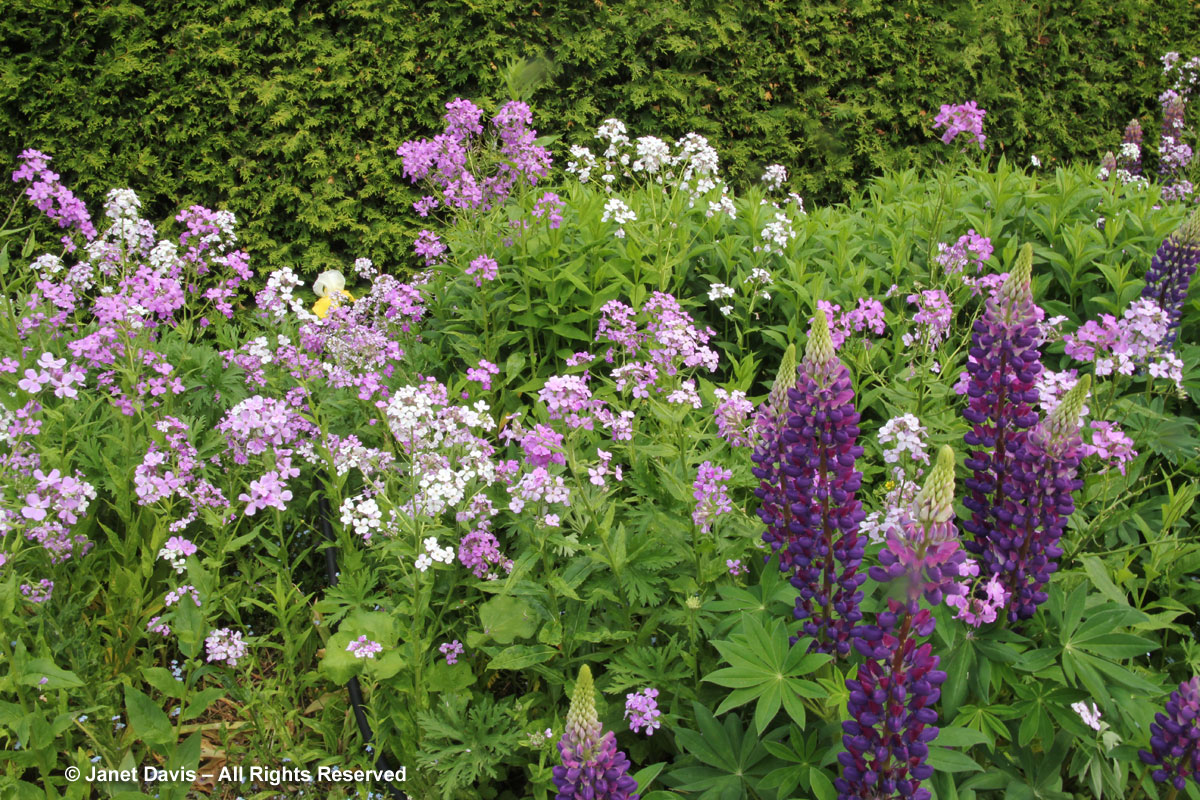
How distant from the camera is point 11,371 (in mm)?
3189

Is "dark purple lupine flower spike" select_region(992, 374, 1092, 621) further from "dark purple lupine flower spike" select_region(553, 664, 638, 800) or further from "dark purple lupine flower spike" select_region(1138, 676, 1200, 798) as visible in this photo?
"dark purple lupine flower spike" select_region(553, 664, 638, 800)

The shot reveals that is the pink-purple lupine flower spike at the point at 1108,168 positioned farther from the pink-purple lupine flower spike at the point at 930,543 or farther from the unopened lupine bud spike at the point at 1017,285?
the pink-purple lupine flower spike at the point at 930,543

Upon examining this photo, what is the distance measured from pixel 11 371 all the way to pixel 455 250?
2015mm

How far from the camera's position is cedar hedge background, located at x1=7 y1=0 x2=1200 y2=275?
18.2 ft

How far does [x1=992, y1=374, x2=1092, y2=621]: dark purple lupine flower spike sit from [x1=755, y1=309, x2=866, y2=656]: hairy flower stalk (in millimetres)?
369

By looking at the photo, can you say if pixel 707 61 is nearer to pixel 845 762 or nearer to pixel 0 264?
pixel 0 264

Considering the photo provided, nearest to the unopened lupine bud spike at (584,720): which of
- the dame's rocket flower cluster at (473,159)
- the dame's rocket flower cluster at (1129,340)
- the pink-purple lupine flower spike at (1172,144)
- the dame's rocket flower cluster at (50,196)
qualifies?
the dame's rocket flower cluster at (1129,340)

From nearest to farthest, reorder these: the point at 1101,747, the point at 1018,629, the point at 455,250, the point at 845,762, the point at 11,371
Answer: the point at 845,762 → the point at 1101,747 → the point at 1018,629 → the point at 11,371 → the point at 455,250

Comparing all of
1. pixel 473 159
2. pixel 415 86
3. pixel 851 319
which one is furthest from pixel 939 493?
pixel 415 86

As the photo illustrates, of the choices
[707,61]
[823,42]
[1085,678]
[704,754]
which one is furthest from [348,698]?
[823,42]

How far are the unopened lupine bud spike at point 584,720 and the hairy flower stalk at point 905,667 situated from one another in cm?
49

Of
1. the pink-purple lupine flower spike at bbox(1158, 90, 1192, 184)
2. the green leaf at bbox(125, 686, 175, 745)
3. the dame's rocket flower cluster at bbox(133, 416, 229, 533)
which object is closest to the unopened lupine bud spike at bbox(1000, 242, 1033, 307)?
the dame's rocket flower cluster at bbox(133, 416, 229, 533)

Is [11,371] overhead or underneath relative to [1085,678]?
underneath

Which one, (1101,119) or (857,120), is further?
(1101,119)
